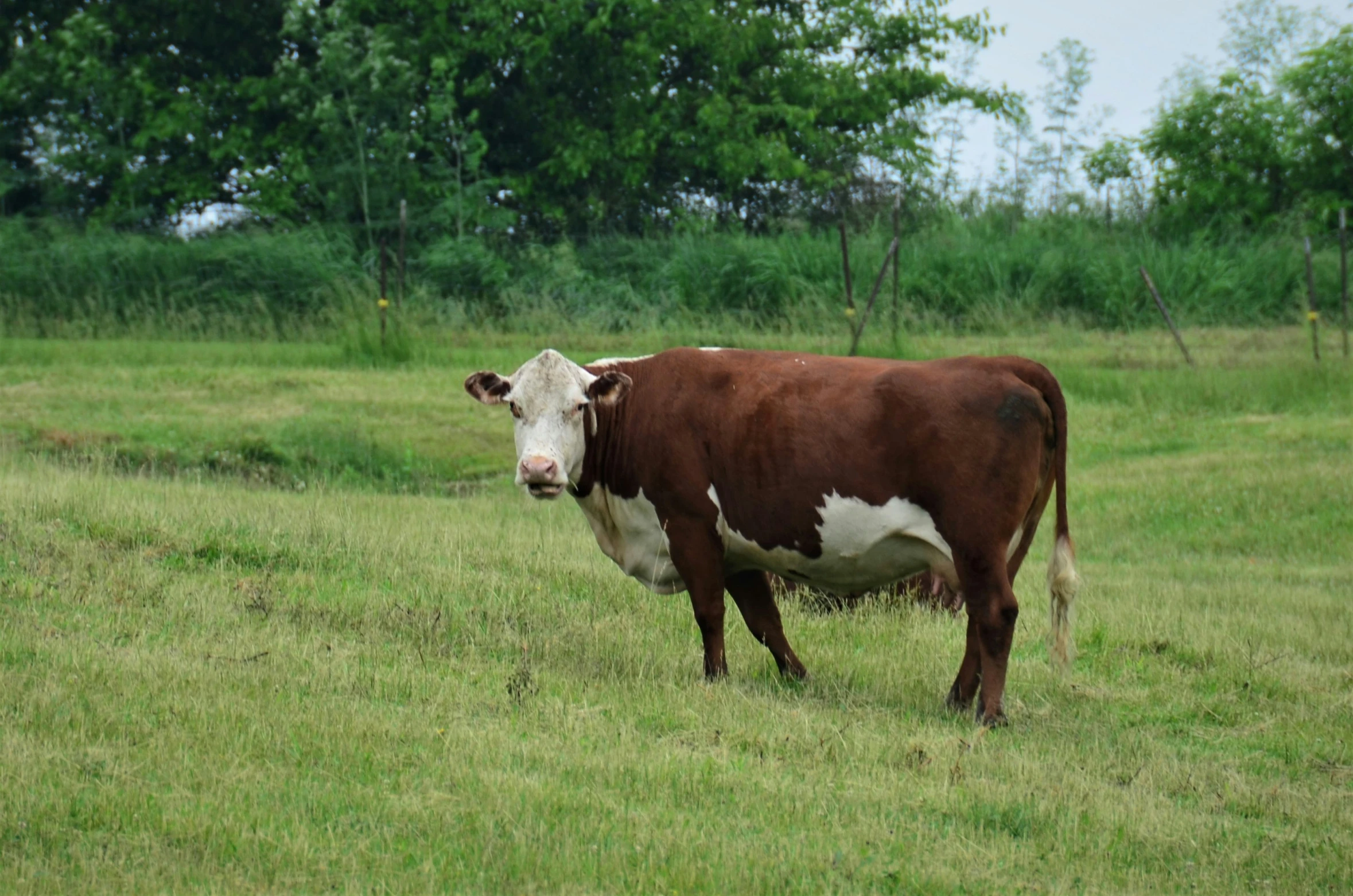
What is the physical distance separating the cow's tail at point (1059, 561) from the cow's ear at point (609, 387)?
208 cm

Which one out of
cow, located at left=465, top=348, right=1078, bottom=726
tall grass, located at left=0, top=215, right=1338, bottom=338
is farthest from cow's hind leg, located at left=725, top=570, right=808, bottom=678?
tall grass, located at left=0, top=215, right=1338, bottom=338

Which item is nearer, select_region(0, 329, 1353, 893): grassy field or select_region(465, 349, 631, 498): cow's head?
select_region(0, 329, 1353, 893): grassy field

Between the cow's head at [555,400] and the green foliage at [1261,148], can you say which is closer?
the cow's head at [555,400]

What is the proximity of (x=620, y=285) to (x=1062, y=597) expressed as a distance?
20.6 meters

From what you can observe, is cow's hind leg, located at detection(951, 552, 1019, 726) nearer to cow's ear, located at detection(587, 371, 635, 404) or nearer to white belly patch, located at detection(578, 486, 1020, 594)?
white belly patch, located at detection(578, 486, 1020, 594)

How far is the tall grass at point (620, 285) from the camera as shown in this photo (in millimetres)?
25484

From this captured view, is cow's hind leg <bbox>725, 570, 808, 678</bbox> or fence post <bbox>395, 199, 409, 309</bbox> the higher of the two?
fence post <bbox>395, 199, 409, 309</bbox>

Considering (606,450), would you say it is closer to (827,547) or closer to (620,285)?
(827,547)

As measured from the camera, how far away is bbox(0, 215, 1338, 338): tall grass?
25.5 m

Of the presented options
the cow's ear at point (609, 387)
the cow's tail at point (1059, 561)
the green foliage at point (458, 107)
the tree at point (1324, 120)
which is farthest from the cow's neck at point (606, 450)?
the tree at point (1324, 120)

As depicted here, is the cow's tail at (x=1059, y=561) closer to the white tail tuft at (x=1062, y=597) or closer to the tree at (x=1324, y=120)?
the white tail tuft at (x=1062, y=597)

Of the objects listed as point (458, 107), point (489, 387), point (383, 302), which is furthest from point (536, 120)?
point (489, 387)

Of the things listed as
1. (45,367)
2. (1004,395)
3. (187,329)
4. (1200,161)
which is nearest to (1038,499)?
(1004,395)

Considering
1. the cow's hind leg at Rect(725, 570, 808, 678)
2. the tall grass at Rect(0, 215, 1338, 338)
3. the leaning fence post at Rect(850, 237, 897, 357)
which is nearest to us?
the cow's hind leg at Rect(725, 570, 808, 678)
